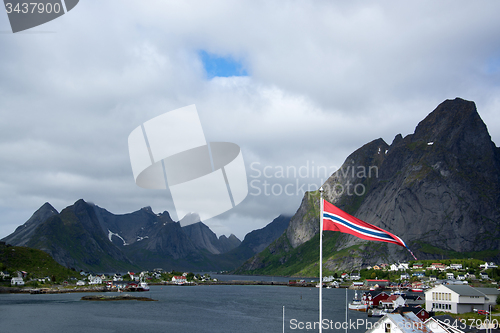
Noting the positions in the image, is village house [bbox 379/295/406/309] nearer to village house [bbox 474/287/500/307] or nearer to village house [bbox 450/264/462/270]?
village house [bbox 474/287/500/307]

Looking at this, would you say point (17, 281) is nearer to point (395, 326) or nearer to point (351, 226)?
point (395, 326)

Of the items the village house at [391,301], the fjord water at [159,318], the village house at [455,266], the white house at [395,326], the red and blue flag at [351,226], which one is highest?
the red and blue flag at [351,226]

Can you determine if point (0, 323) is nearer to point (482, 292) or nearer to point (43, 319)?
point (43, 319)

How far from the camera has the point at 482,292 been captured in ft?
268

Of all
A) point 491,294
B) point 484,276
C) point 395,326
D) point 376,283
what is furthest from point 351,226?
point 376,283

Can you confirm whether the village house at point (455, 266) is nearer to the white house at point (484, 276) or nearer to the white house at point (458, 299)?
the white house at point (484, 276)

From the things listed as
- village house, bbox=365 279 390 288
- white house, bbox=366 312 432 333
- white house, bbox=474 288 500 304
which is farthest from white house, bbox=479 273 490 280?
white house, bbox=366 312 432 333

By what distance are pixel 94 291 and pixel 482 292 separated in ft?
475

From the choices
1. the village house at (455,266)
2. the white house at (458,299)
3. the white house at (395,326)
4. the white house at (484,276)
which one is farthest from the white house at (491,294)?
the village house at (455,266)

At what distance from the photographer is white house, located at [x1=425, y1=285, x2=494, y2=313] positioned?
252ft

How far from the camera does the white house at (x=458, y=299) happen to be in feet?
252

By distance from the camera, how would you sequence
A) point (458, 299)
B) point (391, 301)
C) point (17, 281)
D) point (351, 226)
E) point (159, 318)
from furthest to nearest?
point (17, 281) → point (391, 301) → point (159, 318) → point (458, 299) → point (351, 226)

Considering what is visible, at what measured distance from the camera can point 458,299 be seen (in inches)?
3004

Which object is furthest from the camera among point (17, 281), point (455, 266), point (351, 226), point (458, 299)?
point (455, 266)
